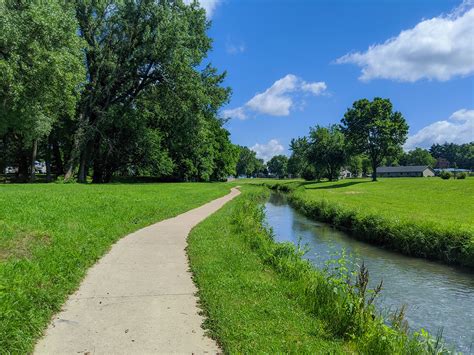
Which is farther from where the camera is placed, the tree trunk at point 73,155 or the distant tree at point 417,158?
the distant tree at point 417,158

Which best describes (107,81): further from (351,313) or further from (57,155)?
(351,313)

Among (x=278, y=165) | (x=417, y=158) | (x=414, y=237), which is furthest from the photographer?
(x=278, y=165)

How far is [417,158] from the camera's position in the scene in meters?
156

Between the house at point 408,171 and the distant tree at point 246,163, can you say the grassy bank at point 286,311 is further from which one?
the distant tree at point 246,163

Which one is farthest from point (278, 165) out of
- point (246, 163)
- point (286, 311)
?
point (286, 311)

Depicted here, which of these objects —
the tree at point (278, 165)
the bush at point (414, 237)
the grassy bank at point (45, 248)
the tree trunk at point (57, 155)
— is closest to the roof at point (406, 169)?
the tree at point (278, 165)

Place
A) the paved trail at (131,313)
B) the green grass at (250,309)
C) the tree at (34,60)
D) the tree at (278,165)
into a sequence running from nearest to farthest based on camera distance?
the paved trail at (131,313) → the green grass at (250,309) → the tree at (34,60) → the tree at (278,165)

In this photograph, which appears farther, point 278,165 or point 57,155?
point 278,165

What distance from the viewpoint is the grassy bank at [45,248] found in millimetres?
5172

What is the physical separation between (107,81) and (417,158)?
14605 cm

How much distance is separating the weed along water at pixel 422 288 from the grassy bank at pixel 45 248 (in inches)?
236

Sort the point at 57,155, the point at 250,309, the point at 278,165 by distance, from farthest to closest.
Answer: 1. the point at 278,165
2. the point at 57,155
3. the point at 250,309

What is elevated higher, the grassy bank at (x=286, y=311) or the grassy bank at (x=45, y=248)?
the grassy bank at (x=45, y=248)

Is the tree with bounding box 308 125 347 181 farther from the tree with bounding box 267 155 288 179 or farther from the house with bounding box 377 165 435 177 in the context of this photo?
the tree with bounding box 267 155 288 179
